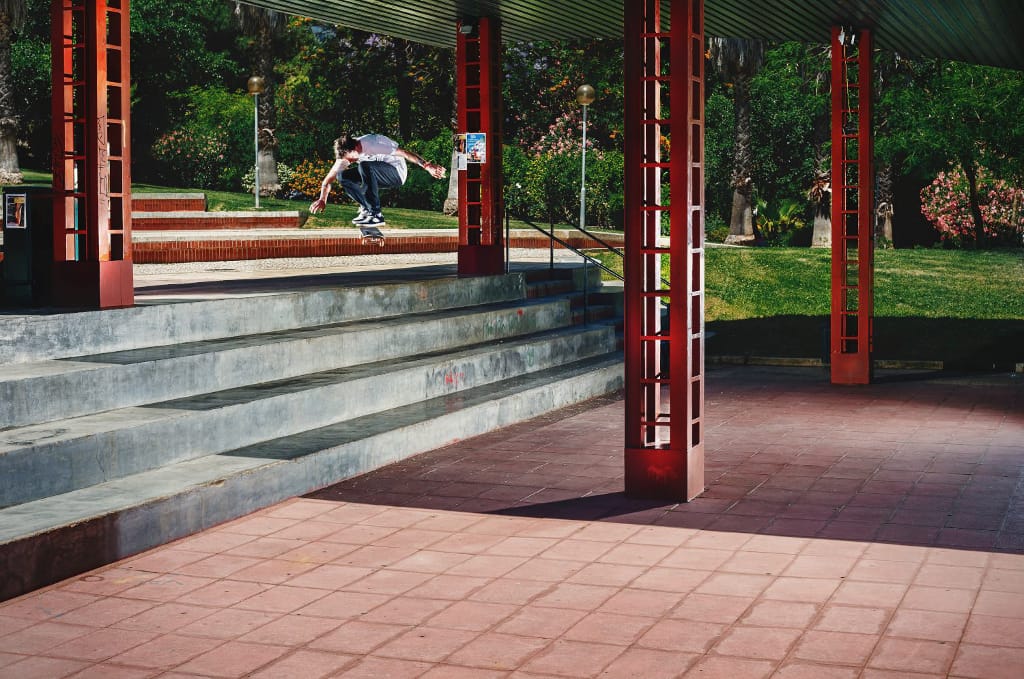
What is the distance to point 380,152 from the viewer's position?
20.5 metres

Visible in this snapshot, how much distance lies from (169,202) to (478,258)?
33.4 ft

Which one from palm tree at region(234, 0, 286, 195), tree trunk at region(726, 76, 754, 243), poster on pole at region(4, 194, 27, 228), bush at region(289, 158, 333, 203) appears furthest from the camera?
tree trunk at region(726, 76, 754, 243)

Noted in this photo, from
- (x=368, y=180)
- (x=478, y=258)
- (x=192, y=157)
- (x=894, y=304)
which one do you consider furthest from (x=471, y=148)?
(x=192, y=157)

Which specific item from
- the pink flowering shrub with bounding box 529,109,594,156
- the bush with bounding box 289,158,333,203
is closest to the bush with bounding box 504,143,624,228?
the pink flowering shrub with bounding box 529,109,594,156

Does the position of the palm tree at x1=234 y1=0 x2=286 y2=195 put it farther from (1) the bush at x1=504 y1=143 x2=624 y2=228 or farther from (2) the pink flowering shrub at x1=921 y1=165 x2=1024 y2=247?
(2) the pink flowering shrub at x1=921 y1=165 x2=1024 y2=247

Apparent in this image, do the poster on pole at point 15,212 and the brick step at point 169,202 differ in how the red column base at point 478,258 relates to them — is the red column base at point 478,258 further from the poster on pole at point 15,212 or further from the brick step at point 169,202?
the brick step at point 169,202

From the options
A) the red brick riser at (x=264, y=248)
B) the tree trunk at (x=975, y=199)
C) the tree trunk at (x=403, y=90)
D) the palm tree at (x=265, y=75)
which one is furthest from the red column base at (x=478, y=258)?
the tree trunk at (x=403, y=90)

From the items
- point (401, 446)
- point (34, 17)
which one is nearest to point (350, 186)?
point (401, 446)

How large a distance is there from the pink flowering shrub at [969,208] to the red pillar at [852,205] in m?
19.6

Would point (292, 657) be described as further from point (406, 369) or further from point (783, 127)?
point (783, 127)

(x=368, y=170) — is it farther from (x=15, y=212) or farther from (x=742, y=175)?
(x=742, y=175)

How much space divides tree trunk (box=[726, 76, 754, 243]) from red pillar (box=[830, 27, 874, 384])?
21.9 m

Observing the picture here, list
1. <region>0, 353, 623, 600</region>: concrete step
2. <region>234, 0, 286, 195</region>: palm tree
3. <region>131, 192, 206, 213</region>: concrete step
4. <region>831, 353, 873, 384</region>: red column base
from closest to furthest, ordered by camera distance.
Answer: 1. <region>0, 353, 623, 600</region>: concrete step
2. <region>831, 353, 873, 384</region>: red column base
3. <region>131, 192, 206, 213</region>: concrete step
4. <region>234, 0, 286, 195</region>: palm tree

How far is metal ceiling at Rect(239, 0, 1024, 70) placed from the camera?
13148mm
